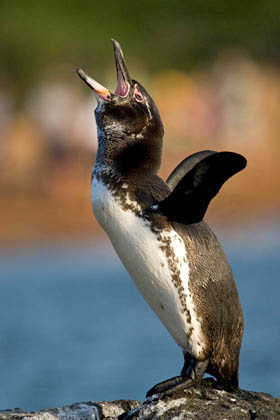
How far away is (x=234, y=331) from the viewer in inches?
128

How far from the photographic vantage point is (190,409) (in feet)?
10.2

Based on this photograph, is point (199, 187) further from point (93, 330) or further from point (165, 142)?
point (165, 142)

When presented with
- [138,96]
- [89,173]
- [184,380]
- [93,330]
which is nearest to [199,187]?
[138,96]

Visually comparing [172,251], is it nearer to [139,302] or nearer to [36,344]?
[36,344]

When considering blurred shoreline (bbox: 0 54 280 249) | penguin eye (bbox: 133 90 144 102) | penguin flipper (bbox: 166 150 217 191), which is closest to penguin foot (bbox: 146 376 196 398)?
penguin flipper (bbox: 166 150 217 191)

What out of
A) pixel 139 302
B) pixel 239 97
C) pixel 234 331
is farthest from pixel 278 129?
pixel 234 331

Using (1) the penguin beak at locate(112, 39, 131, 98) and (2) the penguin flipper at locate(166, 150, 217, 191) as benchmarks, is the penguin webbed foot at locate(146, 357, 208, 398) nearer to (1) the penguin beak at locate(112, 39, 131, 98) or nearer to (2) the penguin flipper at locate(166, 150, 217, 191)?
(2) the penguin flipper at locate(166, 150, 217, 191)

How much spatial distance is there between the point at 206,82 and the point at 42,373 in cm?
1520

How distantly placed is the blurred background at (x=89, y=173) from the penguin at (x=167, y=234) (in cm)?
347

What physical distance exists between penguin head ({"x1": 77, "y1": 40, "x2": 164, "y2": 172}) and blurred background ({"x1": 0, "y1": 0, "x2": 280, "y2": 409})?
142 inches

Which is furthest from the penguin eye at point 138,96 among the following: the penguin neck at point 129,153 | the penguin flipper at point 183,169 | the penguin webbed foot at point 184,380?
the penguin webbed foot at point 184,380

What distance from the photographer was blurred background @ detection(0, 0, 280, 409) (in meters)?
7.63

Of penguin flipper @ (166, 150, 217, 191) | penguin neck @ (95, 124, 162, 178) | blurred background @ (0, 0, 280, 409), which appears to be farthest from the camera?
blurred background @ (0, 0, 280, 409)

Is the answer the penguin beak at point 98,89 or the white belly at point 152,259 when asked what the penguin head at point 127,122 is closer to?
the penguin beak at point 98,89
